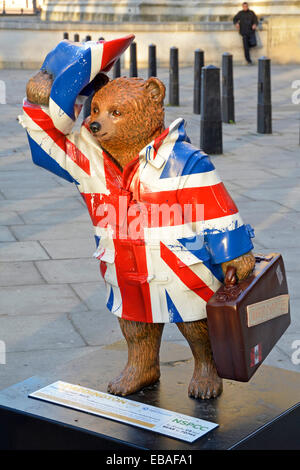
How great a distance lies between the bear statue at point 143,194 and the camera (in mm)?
3152

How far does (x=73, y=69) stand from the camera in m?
3.12

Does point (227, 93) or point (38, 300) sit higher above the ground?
point (227, 93)

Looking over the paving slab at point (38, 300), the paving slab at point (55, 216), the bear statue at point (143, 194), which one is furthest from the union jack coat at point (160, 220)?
the paving slab at point (55, 216)

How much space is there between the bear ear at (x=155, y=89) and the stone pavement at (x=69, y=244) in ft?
3.95

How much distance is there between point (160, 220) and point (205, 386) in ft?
2.28

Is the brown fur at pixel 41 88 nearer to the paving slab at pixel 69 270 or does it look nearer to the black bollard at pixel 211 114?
the paving slab at pixel 69 270

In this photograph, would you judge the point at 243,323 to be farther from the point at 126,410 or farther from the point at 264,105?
the point at 264,105

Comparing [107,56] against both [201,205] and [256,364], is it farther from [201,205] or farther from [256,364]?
[256,364]

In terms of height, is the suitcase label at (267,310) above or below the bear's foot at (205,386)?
above

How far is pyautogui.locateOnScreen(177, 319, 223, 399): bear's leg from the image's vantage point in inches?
131

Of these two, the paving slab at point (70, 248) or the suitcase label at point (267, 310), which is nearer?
the suitcase label at point (267, 310)

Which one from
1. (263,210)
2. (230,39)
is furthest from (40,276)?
(230,39)

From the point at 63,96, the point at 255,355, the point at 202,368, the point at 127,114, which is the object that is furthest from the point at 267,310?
the point at 63,96
